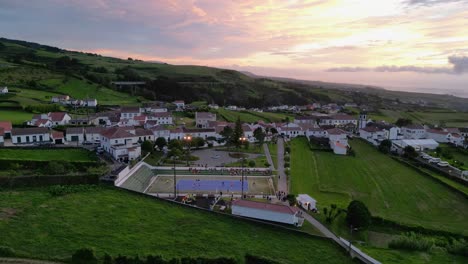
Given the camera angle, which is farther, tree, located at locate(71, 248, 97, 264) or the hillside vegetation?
the hillside vegetation

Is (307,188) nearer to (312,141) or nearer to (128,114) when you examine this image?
(312,141)

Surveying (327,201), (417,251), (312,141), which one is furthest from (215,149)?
(417,251)

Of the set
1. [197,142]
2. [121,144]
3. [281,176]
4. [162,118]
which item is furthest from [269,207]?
[162,118]

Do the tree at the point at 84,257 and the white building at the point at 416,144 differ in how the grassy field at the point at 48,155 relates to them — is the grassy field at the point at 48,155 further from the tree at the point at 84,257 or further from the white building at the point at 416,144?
the white building at the point at 416,144

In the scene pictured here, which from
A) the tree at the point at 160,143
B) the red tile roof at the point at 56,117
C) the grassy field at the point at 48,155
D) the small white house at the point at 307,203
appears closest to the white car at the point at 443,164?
the small white house at the point at 307,203

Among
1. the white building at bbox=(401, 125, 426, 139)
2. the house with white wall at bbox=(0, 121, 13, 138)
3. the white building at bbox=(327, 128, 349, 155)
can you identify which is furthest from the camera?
the white building at bbox=(401, 125, 426, 139)

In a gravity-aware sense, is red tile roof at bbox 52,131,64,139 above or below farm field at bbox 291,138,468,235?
above

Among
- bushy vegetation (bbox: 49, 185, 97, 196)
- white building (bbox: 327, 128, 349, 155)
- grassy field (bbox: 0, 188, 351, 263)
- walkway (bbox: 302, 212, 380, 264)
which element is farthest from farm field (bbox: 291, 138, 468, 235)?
bushy vegetation (bbox: 49, 185, 97, 196)

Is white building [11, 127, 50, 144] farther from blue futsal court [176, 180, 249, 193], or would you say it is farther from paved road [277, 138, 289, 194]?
paved road [277, 138, 289, 194]
